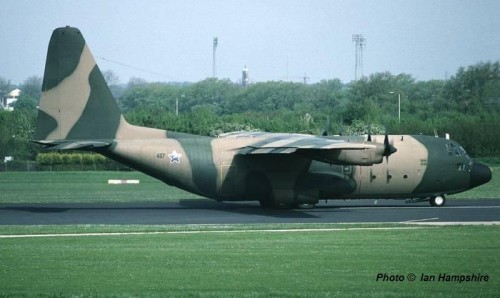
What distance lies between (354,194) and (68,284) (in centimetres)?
2310

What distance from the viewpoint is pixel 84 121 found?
40.4m

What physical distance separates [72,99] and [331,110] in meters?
71.6

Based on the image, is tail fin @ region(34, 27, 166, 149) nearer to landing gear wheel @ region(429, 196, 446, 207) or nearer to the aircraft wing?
the aircraft wing

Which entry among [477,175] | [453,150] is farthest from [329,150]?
[477,175]

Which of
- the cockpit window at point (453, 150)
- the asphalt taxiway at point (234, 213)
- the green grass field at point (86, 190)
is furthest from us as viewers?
the green grass field at point (86, 190)

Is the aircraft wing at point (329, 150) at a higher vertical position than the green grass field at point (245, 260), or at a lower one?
higher

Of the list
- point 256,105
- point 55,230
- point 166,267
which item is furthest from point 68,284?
point 256,105

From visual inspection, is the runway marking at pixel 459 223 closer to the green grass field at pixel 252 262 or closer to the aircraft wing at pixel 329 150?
the green grass field at pixel 252 262

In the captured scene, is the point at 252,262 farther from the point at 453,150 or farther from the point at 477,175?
the point at 477,175

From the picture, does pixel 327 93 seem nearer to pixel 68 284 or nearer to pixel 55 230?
pixel 55 230

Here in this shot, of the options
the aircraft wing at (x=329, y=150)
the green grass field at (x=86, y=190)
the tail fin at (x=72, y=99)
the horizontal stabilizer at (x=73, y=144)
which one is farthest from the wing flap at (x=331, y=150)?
the green grass field at (x=86, y=190)

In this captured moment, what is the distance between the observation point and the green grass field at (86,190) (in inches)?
1943

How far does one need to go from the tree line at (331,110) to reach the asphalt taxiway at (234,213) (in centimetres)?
489

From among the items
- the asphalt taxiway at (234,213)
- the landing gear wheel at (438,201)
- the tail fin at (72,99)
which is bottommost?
the asphalt taxiway at (234,213)
